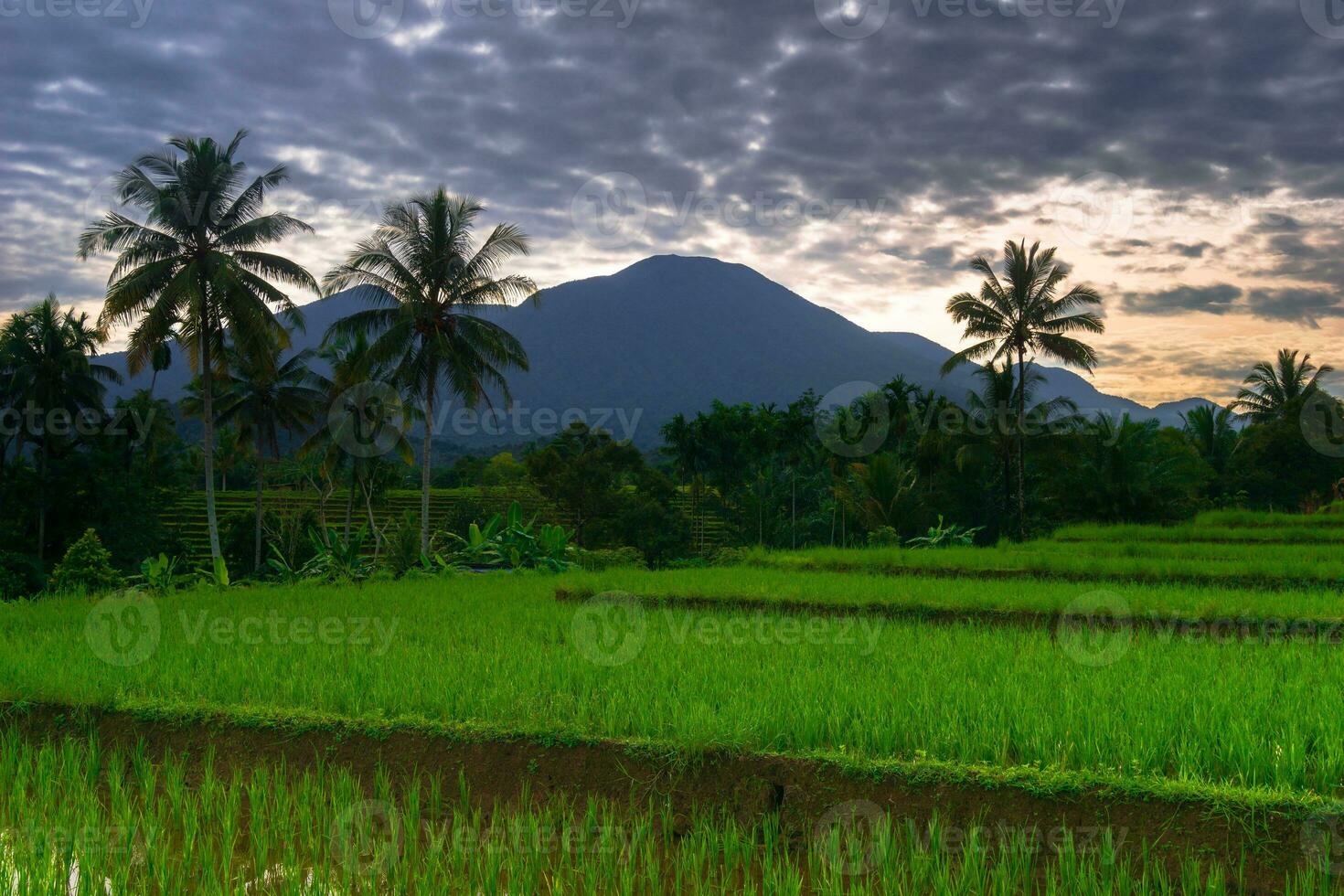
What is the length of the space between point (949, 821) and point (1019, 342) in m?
25.8

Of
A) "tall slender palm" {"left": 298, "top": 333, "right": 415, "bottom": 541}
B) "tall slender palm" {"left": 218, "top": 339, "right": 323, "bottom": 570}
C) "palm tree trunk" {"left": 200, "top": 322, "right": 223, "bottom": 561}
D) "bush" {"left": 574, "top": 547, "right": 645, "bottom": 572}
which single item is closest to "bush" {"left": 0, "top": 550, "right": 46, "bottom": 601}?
"palm tree trunk" {"left": 200, "top": 322, "right": 223, "bottom": 561}

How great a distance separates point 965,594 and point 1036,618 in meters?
1.15

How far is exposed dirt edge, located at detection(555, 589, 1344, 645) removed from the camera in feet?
27.8

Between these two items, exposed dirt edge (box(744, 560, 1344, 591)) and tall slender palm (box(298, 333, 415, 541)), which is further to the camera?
tall slender palm (box(298, 333, 415, 541))

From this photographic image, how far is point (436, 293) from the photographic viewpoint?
2258 centimetres

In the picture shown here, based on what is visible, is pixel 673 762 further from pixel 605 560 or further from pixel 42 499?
pixel 42 499

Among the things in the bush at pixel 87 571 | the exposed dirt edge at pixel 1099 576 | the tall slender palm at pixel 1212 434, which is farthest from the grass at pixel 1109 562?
the tall slender palm at pixel 1212 434

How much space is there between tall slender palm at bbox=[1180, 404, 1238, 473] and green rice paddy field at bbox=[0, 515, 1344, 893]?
1456 inches

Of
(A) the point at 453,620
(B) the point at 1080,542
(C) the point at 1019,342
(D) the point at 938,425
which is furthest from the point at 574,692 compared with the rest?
(D) the point at 938,425

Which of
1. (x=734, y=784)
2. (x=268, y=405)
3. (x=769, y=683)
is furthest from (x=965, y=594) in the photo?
(x=268, y=405)

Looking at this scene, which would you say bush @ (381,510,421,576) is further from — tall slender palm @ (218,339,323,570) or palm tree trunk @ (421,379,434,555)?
tall slender palm @ (218,339,323,570)

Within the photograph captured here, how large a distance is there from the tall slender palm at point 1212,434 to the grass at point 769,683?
37.9 metres

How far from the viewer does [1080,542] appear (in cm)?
1789

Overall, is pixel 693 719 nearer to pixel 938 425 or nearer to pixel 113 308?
pixel 113 308
